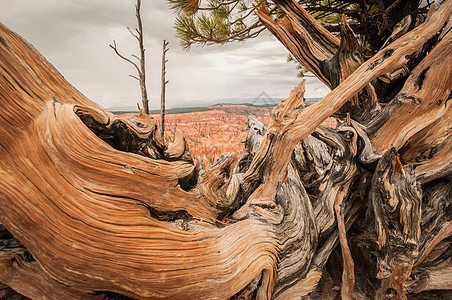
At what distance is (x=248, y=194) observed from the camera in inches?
88.8

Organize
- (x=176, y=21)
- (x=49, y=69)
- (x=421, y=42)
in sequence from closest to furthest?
(x=49, y=69), (x=421, y=42), (x=176, y=21)

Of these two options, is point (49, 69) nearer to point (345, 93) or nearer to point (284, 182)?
point (284, 182)

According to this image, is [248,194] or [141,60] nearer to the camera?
[248,194]

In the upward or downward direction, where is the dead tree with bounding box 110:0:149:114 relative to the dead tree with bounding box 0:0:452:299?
upward

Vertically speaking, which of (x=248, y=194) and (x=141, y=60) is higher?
(x=141, y=60)

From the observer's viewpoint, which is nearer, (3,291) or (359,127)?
(3,291)

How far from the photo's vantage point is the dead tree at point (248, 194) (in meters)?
1.32

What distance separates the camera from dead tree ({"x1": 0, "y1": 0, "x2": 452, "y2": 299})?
1321mm

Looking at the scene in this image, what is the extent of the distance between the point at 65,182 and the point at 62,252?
0.36 meters

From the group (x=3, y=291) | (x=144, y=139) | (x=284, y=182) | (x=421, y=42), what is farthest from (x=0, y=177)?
(x=421, y=42)

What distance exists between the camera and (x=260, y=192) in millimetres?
2113

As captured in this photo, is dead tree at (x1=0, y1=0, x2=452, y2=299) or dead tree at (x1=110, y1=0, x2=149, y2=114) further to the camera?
dead tree at (x1=110, y1=0, x2=149, y2=114)

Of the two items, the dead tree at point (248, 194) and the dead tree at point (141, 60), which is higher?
the dead tree at point (141, 60)

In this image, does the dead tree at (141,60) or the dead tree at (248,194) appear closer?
the dead tree at (248,194)
